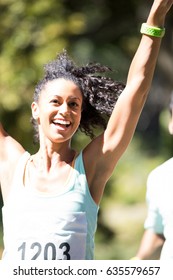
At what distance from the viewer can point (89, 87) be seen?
446cm

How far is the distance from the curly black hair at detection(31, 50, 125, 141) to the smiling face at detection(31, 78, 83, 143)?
0.11 feet

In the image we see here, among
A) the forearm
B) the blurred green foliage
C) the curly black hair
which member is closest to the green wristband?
the forearm

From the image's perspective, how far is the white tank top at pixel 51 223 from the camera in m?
4.24

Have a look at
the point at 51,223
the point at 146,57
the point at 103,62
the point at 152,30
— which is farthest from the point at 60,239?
the point at 103,62

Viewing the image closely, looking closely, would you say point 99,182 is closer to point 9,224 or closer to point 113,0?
point 9,224

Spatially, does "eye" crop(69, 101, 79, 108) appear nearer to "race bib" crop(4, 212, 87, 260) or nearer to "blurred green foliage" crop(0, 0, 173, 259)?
"race bib" crop(4, 212, 87, 260)

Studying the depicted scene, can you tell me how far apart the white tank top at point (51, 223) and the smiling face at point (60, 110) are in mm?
157

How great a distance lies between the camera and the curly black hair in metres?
4.45

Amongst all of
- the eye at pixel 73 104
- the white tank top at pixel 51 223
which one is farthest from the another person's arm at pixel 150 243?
the eye at pixel 73 104

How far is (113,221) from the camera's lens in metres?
9.11

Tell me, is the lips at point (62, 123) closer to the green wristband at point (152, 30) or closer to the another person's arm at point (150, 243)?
the green wristband at point (152, 30)

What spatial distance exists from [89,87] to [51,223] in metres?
0.59

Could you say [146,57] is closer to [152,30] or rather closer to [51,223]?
[152,30]

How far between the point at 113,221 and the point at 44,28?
1.72 meters
